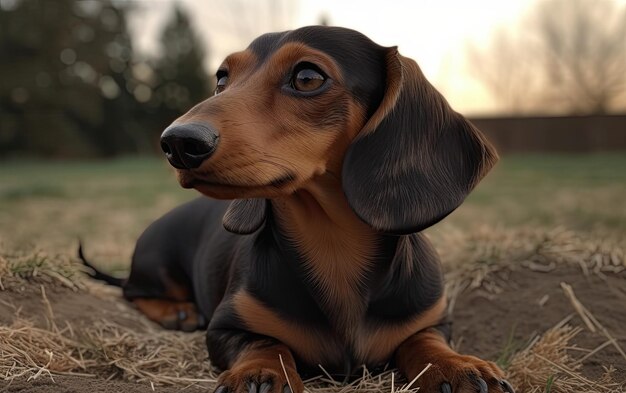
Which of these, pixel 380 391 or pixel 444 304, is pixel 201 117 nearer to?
pixel 380 391

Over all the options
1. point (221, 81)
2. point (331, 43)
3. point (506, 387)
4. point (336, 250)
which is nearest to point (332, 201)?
point (336, 250)

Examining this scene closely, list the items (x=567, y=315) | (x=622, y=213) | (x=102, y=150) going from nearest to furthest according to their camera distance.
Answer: (x=567, y=315)
(x=622, y=213)
(x=102, y=150)

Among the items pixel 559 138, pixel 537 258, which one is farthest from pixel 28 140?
pixel 537 258

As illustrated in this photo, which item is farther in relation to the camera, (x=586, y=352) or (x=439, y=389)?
(x=586, y=352)

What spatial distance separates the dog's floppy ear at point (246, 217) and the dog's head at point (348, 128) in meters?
0.43

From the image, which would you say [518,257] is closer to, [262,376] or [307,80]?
[307,80]

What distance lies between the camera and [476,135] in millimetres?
2715

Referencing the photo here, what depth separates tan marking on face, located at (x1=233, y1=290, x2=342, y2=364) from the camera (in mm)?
2795

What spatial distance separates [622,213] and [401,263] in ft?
25.1

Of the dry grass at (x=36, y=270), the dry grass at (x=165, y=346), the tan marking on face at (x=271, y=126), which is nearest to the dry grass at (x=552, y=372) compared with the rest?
the dry grass at (x=165, y=346)

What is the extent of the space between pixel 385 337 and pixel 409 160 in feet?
2.63

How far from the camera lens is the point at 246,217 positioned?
9.77 feet

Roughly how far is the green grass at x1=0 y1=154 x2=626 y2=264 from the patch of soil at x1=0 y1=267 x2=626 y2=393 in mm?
1398

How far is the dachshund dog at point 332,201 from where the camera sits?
2.35 metres
